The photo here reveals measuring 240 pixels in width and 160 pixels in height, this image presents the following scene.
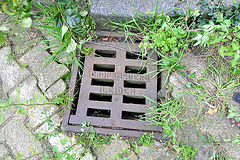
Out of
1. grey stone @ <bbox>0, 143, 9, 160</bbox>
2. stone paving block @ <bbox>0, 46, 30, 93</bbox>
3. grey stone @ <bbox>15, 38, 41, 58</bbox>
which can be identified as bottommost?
grey stone @ <bbox>0, 143, 9, 160</bbox>

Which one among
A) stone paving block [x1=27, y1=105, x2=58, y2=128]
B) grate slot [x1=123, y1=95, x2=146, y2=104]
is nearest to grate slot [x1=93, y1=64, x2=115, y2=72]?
grate slot [x1=123, y1=95, x2=146, y2=104]

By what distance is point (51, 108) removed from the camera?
183 cm

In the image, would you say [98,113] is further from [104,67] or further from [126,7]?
[126,7]

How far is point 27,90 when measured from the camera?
1907 mm

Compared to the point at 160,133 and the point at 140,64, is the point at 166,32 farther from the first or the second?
the point at 160,133

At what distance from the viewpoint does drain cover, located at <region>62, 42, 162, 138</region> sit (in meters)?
1.71

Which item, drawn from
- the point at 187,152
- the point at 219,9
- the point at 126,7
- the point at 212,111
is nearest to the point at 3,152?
the point at 187,152

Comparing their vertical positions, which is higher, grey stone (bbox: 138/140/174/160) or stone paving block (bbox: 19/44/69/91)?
stone paving block (bbox: 19/44/69/91)

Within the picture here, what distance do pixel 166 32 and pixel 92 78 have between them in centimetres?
92

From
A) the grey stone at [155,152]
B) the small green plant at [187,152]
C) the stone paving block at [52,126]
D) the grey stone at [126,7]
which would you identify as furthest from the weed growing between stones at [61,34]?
the small green plant at [187,152]

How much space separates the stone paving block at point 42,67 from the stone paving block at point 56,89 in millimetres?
48

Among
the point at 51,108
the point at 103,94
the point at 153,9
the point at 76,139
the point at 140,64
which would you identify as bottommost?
the point at 76,139

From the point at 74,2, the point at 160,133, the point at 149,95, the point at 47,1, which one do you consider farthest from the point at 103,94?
the point at 47,1

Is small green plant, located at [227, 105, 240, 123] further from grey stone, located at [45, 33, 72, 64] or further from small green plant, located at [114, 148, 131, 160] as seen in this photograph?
grey stone, located at [45, 33, 72, 64]
